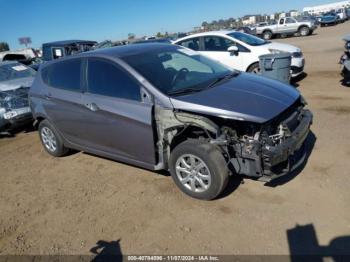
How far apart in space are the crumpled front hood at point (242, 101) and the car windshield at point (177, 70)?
208mm

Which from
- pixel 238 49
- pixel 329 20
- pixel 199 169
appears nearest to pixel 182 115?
pixel 199 169

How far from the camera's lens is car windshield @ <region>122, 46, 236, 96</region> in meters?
4.12

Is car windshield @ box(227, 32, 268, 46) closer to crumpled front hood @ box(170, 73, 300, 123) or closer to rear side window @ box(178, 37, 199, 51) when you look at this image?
rear side window @ box(178, 37, 199, 51)

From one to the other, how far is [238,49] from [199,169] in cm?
614

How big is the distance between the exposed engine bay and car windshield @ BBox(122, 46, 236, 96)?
1.33 feet

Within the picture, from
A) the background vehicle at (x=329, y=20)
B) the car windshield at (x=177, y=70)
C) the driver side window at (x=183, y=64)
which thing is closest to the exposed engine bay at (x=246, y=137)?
the car windshield at (x=177, y=70)

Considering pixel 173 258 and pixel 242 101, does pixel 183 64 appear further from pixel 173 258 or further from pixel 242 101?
pixel 173 258

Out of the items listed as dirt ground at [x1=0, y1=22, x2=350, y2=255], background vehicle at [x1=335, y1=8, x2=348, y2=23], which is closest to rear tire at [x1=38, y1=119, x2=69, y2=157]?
dirt ground at [x1=0, y1=22, x2=350, y2=255]

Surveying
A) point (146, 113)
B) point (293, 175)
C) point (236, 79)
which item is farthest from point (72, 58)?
point (293, 175)

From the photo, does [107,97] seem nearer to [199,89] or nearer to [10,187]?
[199,89]

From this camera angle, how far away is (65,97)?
504 cm

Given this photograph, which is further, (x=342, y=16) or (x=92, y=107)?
(x=342, y=16)

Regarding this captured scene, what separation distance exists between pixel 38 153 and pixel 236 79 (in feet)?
13.1

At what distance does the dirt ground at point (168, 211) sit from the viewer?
3268 millimetres
